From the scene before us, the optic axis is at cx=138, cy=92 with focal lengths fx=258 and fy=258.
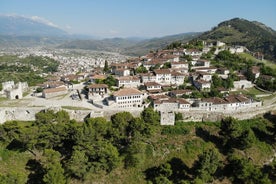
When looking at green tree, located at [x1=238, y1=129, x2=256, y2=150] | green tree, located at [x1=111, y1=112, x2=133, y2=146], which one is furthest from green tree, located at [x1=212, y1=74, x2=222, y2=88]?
green tree, located at [x1=111, y1=112, x2=133, y2=146]

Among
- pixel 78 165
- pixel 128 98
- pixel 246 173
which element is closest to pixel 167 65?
pixel 128 98

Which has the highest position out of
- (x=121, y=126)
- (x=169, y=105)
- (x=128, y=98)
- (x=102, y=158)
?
(x=128, y=98)

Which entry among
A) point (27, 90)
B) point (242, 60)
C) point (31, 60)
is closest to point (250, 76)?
point (242, 60)

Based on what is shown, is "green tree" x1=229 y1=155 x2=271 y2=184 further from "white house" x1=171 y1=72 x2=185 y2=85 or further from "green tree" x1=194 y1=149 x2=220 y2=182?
"white house" x1=171 y1=72 x2=185 y2=85

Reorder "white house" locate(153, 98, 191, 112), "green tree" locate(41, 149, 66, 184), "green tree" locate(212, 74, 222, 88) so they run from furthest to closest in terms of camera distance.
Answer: "green tree" locate(212, 74, 222, 88) → "white house" locate(153, 98, 191, 112) → "green tree" locate(41, 149, 66, 184)

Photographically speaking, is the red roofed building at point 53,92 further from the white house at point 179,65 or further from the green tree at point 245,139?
the green tree at point 245,139

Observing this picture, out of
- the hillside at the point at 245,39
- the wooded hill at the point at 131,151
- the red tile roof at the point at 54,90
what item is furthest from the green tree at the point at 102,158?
the hillside at the point at 245,39

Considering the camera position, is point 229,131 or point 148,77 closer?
point 229,131

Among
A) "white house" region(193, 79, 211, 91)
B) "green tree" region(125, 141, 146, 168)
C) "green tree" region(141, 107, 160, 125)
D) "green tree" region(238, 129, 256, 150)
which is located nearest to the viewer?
"green tree" region(125, 141, 146, 168)

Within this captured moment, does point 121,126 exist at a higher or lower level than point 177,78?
lower

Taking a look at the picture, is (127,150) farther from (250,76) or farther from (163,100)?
(250,76)

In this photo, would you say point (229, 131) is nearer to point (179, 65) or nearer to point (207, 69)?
point (207, 69)
